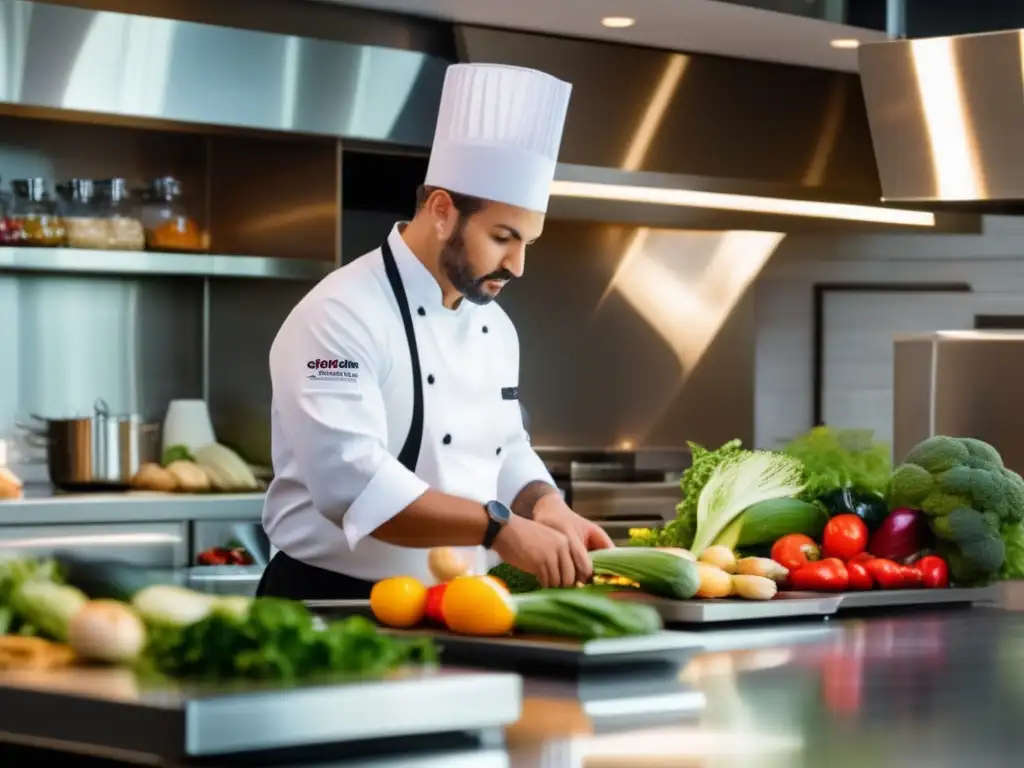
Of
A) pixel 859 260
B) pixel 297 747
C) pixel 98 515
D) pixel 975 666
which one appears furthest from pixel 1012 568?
pixel 859 260

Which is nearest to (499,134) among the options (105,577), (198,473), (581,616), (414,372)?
(414,372)

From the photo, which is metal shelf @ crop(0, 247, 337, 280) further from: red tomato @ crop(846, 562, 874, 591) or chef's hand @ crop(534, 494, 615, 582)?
red tomato @ crop(846, 562, 874, 591)

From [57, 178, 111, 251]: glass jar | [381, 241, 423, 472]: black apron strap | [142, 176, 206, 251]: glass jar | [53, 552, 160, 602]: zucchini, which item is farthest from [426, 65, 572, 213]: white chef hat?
[142, 176, 206, 251]: glass jar

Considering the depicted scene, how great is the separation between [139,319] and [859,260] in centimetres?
263

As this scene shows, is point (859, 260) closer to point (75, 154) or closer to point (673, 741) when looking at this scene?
point (75, 154)

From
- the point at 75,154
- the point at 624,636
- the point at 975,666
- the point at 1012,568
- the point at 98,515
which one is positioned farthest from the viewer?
the point at 75,154

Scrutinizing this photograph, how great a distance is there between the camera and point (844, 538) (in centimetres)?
284

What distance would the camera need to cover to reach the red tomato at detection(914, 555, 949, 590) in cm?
283

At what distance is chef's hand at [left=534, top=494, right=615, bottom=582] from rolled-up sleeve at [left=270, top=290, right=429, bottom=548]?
239 mm

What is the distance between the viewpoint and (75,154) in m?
4.66

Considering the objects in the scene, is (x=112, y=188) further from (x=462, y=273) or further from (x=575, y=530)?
(x=575, y=530)

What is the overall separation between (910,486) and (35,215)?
2.44 meters

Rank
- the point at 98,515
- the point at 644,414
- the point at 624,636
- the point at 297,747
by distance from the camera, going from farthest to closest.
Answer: the point at 644,414 < the point at 98,515 < the point at 624,636 < the point at 297,747

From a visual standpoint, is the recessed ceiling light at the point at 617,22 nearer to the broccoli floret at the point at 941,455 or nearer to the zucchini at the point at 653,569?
the broccoli floret at the point at 941,455
